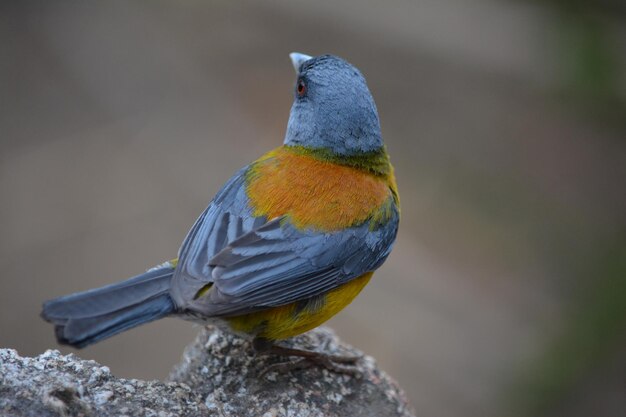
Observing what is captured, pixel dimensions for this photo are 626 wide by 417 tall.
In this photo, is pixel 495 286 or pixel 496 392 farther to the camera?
pixel 495 286

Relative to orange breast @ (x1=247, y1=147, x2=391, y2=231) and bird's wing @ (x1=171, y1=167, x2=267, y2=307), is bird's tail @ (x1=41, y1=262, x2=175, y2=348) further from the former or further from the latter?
orange breast @ (x1=247, y1=147, x2=391, y2=231)

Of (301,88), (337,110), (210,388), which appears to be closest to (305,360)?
(210,388)

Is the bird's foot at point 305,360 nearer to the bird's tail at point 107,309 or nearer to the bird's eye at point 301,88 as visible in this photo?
the bird's tail at point 107,309

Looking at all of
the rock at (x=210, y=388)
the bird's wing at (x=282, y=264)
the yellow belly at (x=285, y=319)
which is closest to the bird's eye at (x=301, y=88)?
the bird's wing at (x=282, y=264)

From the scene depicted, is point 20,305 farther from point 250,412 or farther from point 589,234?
point 589,234

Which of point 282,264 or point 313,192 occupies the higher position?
point 313,192

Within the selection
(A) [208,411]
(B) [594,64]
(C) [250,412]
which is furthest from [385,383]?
(B) [594,64]

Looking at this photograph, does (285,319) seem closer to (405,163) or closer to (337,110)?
(337,110)

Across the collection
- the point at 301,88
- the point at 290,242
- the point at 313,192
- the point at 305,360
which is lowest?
the point at 305,360
